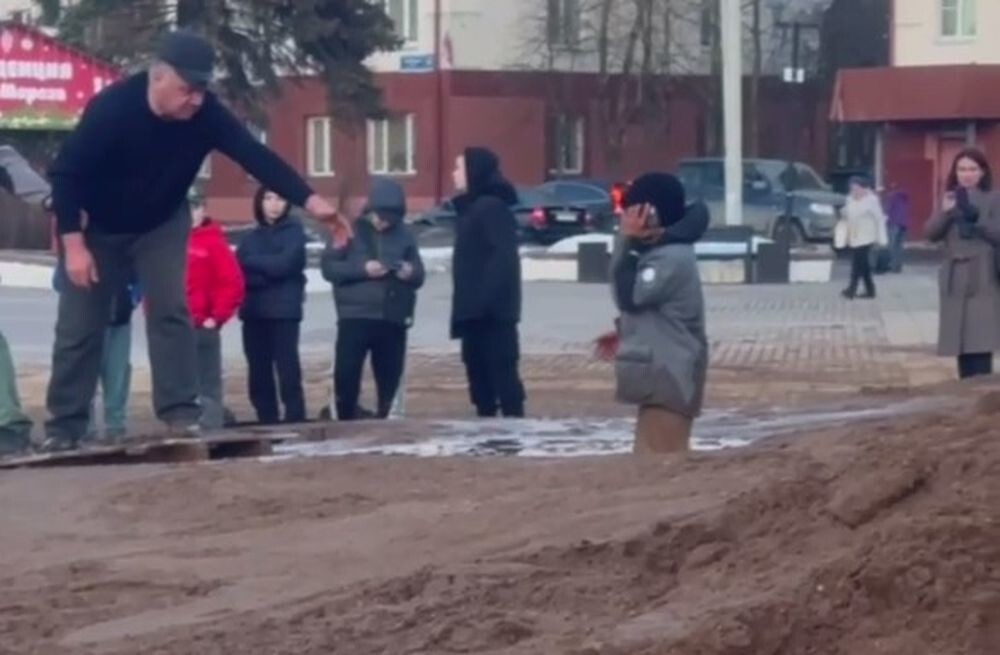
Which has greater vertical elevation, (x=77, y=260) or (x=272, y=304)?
(x=77, y=260)

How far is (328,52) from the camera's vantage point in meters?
51.2

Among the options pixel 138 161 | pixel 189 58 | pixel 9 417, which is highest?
pixel 189 58

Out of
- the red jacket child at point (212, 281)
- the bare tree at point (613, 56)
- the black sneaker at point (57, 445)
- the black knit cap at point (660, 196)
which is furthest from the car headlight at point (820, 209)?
the black knit cap at point (660, 196)

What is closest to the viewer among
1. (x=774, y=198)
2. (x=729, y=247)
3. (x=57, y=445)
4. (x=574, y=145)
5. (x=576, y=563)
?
(x=576, y=563)

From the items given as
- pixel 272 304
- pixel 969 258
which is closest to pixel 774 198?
pixel 969 258

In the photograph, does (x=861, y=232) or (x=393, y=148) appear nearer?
(x=861, y=232)

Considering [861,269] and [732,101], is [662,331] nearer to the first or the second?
[861,269]

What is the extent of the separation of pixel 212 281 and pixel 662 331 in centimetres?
470

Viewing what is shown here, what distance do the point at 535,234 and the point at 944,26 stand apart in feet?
34.3

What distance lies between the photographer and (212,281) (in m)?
15.3

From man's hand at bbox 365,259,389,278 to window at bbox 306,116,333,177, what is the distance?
50316mm

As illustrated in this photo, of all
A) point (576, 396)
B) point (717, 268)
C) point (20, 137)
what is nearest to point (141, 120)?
point (576, 396)

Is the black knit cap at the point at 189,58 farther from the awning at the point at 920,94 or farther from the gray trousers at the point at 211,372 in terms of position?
the awning at the point at 920,94

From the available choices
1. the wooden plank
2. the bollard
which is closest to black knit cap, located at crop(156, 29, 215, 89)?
the wooden plank
